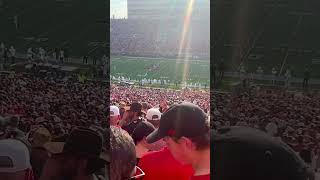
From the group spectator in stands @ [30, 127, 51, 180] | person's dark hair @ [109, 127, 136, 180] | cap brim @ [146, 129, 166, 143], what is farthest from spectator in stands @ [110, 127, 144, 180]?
spectator in stands @ [30, 127, 51, 180]

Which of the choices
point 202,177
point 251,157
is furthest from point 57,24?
point 251,157

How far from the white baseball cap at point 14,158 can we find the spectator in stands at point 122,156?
1.80 ft

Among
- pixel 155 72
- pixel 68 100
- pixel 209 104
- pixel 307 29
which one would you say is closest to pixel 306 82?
pixel 307 29

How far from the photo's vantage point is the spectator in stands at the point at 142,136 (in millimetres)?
3048

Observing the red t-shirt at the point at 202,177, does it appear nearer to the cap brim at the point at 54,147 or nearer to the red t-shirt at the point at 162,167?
the red t-shirt at the point at 162,167

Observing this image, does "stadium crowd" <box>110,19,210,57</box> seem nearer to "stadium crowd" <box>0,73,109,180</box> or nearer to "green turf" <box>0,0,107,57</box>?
"green turf" <box>0,0,107,57</box>

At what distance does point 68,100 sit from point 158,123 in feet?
1.97

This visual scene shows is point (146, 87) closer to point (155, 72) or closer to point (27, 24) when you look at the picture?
point (155, 72)

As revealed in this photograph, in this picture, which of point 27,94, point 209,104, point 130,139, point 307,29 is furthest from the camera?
point 27,94

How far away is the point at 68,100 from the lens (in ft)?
10.5

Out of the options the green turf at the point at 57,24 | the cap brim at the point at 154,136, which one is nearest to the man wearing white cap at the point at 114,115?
the cap brim at the point at 154,136

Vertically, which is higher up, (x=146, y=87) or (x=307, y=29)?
(x=307, y=29)

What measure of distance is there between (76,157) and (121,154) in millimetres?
291

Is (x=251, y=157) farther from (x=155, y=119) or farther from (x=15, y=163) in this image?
(x=15, y=163)
